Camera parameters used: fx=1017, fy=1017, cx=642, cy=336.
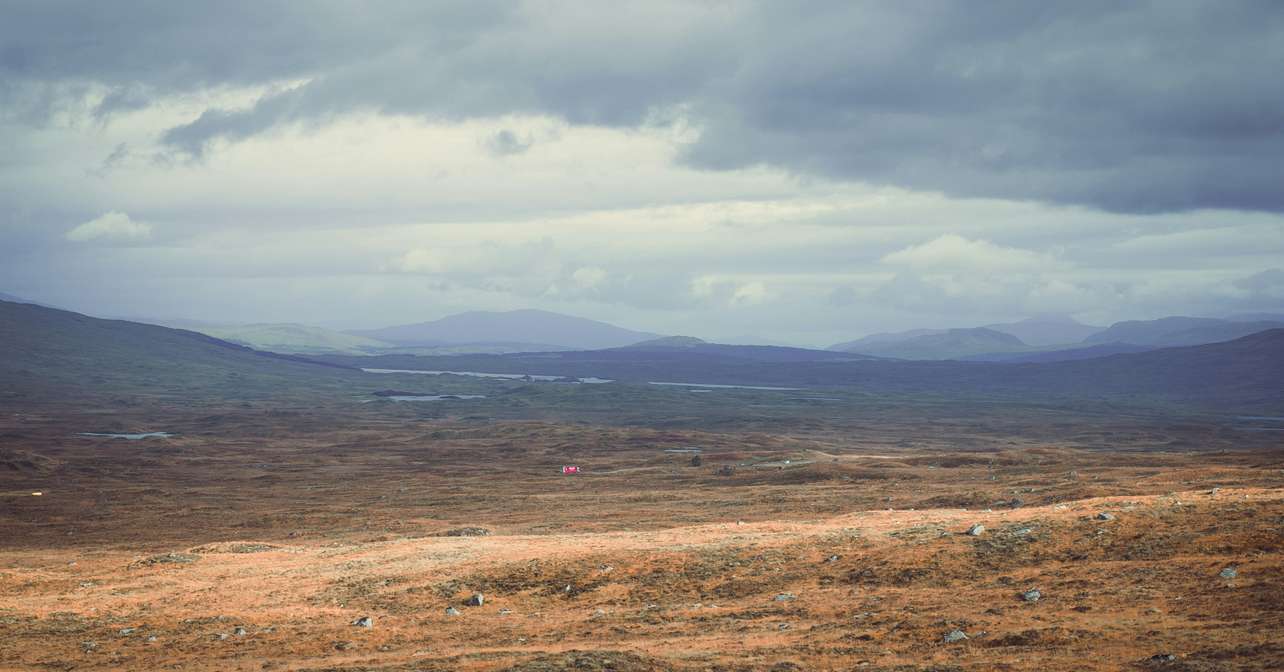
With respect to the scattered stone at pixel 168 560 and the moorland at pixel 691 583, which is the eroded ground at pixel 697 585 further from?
the scattered stone at pixel 168 560

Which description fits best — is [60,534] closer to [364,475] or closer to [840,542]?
[364,475]

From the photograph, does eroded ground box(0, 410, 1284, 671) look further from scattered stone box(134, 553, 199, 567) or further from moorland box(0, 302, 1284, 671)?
scattered stone box(134, 553, 199, 567)

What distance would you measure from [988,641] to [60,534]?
60013 millimetres

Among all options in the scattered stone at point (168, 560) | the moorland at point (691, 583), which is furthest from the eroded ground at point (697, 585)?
the scattered stone at point (168, 560)

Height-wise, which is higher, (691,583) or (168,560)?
(691,583)

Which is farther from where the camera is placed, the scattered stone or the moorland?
the scattered stone

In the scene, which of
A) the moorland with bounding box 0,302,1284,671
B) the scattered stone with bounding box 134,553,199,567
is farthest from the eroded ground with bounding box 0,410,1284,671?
the scattered stone with bounding box 134,553,199,567

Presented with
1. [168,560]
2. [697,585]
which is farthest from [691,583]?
[168,560]

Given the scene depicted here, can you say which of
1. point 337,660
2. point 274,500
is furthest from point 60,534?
point 337,660

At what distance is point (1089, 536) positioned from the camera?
99.0ft

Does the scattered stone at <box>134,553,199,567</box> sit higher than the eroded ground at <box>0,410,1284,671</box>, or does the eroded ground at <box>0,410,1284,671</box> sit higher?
the eroded ground at <box>0,410,1284,671</box>

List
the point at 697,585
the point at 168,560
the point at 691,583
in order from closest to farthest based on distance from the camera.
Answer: the point at 697,585 → the point at 691,583 → the point at 168,560

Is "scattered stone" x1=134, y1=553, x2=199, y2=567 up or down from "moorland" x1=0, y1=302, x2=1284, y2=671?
down

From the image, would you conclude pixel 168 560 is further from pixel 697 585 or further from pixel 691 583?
pixel 697 585
